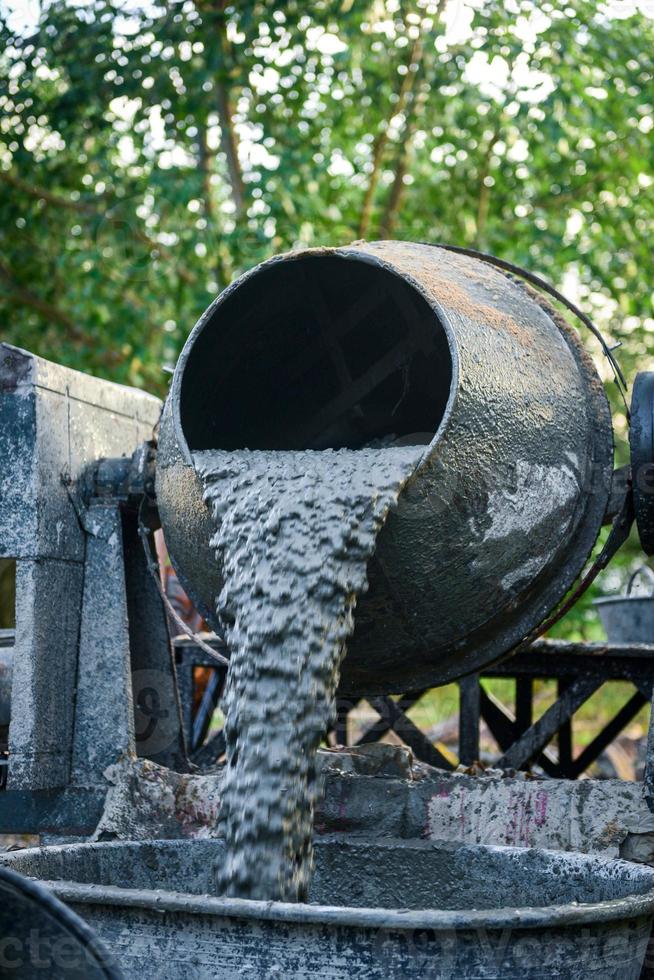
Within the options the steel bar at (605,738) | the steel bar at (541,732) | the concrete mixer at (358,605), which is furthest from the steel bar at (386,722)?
the concrete mixer at (358,605)

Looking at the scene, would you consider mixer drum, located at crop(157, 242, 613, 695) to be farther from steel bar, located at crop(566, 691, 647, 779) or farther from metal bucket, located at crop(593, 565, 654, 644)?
metal bucket, located at crop(593, 565, 654, 644)

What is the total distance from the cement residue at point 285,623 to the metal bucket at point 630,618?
3.12 metres

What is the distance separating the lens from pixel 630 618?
19.4ft

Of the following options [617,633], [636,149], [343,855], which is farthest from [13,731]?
[636,149]

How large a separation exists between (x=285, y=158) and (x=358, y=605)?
585cm

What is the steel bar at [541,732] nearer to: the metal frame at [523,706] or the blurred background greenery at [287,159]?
the metal frame at [523,706]

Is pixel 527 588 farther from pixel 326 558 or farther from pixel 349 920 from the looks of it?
pixel 349 920

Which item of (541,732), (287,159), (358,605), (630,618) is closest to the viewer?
(358,605)

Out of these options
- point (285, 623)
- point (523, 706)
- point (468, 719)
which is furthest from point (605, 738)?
point (285, 623)

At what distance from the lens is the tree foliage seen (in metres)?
8.16

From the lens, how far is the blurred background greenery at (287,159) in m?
8.16

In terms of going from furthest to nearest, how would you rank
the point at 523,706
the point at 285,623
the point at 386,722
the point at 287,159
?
the point at 287,159, the point at 523,706, the point at 386,722, the point at 285,623

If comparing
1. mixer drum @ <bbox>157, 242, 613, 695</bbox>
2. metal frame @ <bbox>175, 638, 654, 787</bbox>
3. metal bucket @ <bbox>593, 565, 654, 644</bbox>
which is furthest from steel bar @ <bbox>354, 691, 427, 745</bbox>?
mixer drum @ <bbox>157, 242, 613, 695</bbox>

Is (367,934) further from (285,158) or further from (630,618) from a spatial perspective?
(285,158)
